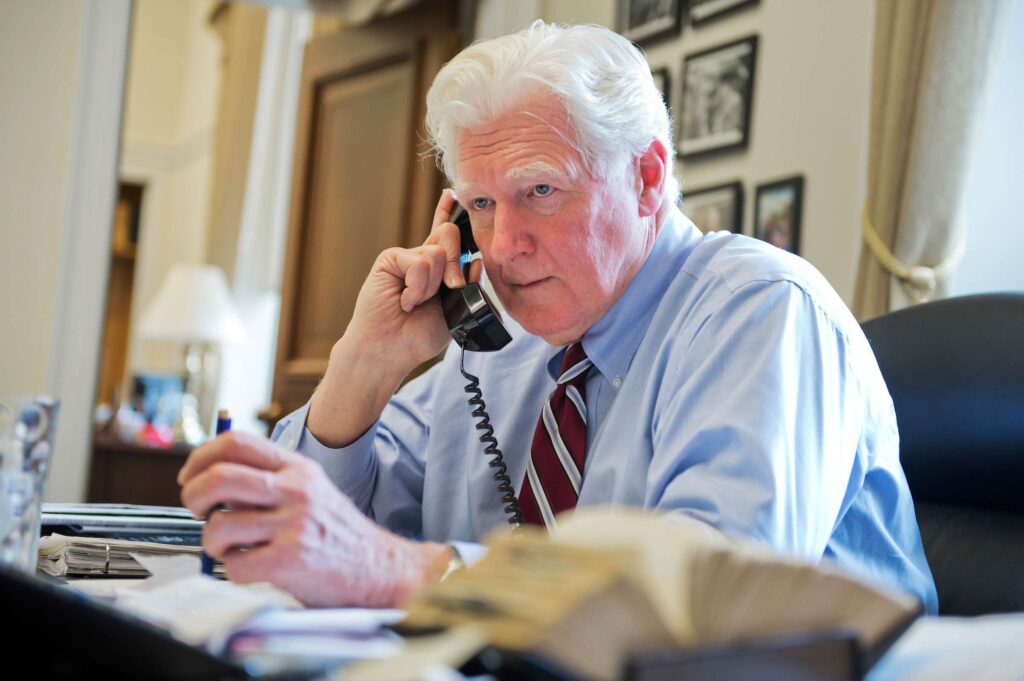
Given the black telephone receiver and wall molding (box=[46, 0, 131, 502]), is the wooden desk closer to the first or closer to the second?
wall molding (box=[46, 0, 131, 502])

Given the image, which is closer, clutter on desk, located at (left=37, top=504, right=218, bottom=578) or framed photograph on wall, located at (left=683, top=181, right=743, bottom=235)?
clutter on desk, located at (left=37, top=504, right=218, bottom=578)

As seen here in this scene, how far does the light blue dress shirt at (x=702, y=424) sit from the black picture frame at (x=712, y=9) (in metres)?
1.41

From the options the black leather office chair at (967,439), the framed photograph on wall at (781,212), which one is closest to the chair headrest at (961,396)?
the black leather office chair at (967,439)

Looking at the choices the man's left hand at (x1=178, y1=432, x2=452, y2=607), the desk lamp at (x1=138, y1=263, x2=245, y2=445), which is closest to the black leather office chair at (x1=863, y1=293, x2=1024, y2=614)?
the man's left hand at (x1=178, y1=432, x2=452, y2=607)

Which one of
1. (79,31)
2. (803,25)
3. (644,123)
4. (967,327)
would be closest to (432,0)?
(79,31)

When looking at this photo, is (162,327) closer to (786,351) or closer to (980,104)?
(980,104)

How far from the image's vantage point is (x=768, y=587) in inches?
21.0

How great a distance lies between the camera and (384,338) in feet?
4.91

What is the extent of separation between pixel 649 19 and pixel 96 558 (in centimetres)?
236

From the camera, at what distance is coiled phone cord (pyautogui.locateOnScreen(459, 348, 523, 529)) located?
1.35 meters

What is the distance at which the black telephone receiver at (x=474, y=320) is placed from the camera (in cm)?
144

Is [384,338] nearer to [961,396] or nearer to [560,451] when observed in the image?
[560,451]

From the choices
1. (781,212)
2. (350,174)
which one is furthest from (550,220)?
(350,174)

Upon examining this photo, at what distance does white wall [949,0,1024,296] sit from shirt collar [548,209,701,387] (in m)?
0.96
